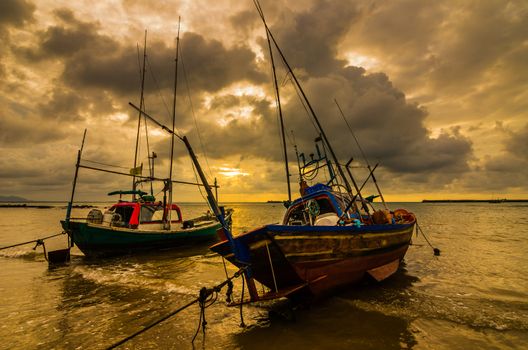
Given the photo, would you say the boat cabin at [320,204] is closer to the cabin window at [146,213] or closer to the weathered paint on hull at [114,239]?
the weathered paint on hull at [114,239]

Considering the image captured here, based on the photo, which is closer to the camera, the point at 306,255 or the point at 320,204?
the point at 306,255

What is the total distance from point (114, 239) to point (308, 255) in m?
Answer: 11.4

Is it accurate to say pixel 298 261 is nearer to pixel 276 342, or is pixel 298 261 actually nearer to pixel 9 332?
pixel 276 342

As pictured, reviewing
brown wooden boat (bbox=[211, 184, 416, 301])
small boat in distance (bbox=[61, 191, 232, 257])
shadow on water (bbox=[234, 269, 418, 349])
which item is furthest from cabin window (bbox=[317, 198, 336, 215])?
small boat in distance (bbox=[61, 191, 232, 257])

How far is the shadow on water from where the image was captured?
4.90 m

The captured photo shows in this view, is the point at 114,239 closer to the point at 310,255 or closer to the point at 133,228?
the point at 133,228

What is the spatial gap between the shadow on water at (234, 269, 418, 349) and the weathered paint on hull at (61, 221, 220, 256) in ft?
32.1

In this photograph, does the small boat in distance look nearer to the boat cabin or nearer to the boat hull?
the boat cabin

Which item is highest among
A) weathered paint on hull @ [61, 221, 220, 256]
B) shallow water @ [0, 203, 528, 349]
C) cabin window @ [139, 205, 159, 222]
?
cabin window @ [139, 205, 159, 222]

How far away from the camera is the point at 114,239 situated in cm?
1283

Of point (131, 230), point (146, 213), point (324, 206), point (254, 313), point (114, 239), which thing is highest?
point (324, 206)

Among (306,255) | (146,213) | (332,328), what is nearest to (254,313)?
(332,328)

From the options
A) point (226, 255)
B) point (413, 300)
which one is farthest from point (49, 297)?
point (413, 300)

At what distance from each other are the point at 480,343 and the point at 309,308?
3.51 m
